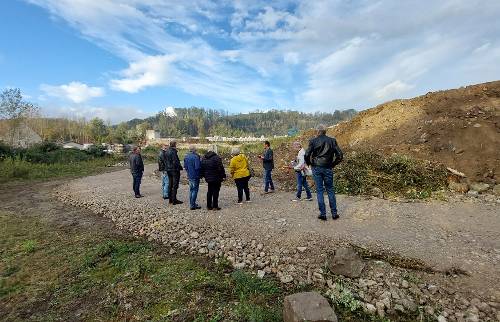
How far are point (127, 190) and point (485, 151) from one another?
49.9 ft

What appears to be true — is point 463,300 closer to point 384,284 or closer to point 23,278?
point 384,284

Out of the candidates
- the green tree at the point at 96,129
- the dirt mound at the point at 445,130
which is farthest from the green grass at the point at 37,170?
the green tree at the point at 96,129

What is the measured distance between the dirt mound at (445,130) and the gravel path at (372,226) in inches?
149

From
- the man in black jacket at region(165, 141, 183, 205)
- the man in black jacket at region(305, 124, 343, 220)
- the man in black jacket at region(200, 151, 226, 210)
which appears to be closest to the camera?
the man in black jacket at region(305, 124, 343, 220)

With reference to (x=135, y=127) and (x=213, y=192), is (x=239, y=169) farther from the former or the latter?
(x=135, y=127)

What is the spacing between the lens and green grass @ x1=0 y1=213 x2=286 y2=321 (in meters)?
5.50

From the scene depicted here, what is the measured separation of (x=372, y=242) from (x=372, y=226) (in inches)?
43.0

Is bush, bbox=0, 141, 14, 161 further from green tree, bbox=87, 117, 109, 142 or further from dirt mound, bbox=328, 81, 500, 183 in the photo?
green tree, bbox=87, 117, 109, 142

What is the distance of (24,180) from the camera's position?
22453 mm

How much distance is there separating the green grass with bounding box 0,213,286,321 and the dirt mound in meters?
10.6

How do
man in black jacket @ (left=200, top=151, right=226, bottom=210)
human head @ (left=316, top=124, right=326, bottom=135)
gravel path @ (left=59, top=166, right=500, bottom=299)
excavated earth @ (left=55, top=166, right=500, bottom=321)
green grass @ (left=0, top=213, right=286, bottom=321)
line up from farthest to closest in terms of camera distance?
1. man in black jacket @ (left=200, top=151, right=226, bottom=210)
2. human head @ (left=316, top=124, right=326, bottom=135)
3. gravel path @ (left=59, top=166, right=500, bottom=299)
4. green grass @ (left=0, top=213, right=286, bottom=321)
5. excavated earth @ (left=55, top=166, right=500, bottom=321)

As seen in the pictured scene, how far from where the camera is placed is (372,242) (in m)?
7.07

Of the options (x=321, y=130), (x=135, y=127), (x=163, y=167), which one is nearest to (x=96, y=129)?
(x=135, y=127)

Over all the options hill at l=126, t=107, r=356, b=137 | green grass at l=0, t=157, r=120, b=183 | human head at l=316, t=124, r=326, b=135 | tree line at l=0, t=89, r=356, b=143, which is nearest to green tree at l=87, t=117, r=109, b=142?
tree line at l=0, t=89, r=356, b=143
